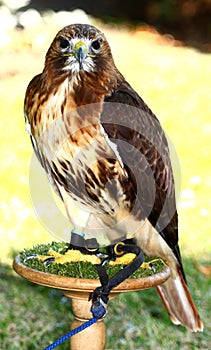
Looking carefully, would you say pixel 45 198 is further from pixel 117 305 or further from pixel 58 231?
pixel 117 305

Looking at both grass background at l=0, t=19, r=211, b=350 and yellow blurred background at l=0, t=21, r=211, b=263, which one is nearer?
grass background at l=0, t=19, r=211, b=350

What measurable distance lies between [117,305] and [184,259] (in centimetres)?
66

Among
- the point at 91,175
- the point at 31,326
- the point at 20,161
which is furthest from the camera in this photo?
the point at 20,161

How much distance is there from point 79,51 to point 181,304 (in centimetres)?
107

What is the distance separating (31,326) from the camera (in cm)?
322

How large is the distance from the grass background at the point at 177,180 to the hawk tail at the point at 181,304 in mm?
583

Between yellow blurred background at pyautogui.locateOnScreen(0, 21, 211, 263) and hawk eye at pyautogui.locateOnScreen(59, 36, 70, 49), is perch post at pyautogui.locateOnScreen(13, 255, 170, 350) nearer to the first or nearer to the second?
hawk eye at pyautogui.locateOnScreen(59, 36, 70, 49)

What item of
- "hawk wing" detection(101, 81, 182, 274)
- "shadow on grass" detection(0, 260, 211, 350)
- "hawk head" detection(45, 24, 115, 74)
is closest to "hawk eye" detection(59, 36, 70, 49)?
"hawk head" detection(45, 24, 115, 74)

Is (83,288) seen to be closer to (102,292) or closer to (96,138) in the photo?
(102,292)

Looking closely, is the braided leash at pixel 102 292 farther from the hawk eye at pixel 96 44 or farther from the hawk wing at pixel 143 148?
the hawk eye at pixel 96 44

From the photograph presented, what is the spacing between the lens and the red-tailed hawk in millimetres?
2162

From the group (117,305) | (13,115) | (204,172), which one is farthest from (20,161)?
(117,305)

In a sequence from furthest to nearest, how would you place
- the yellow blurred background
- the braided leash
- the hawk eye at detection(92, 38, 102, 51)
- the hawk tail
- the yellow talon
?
the yellow blurred background
the hawk tail
the yellow talon
the hawk eye at detection(92, 38, 102, 51)
the braided leash

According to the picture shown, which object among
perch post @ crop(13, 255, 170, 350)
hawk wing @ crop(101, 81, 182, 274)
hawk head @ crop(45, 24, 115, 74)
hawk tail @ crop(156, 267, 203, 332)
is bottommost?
hawk tail @ crop(156, 267, 203, 332)
